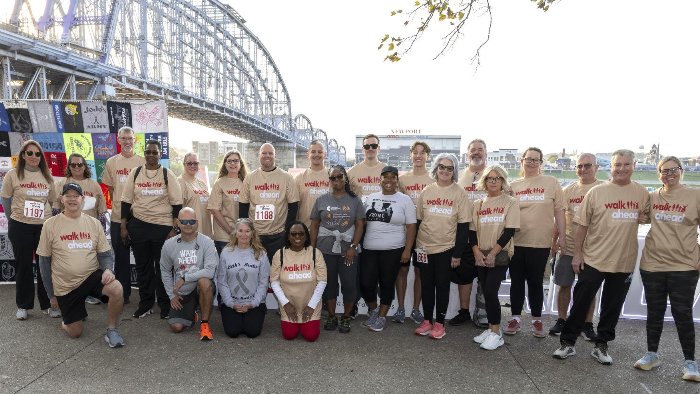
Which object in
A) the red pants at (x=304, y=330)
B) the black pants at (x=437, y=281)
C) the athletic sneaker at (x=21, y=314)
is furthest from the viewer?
the athletic sneaker at (x=21, y=314)

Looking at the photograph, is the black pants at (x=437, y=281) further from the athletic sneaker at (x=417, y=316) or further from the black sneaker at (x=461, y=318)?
the black sneaker at (x=461, y=318)

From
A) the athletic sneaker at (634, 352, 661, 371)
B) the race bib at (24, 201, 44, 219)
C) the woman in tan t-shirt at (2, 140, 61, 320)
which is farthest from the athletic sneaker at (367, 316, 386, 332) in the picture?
the race bib at (24, 201, 44, 219)

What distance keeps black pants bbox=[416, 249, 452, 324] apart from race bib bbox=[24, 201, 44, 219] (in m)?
4.03

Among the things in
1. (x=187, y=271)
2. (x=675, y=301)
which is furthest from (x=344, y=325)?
(x=675, y=301)

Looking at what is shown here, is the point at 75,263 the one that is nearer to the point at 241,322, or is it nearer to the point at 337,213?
the point at 241,322

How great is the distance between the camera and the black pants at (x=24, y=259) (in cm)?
473

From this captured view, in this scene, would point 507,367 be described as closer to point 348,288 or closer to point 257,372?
point 348,288

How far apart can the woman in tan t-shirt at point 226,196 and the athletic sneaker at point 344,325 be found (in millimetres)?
1584

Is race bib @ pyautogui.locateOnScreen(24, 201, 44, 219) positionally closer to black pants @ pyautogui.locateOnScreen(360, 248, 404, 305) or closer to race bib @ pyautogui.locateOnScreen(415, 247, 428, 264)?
black pants @ pyautogui.locateOnScreen(360, 248, 404, 305)

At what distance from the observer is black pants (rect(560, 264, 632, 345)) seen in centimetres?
379

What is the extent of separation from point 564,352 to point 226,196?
145 inches

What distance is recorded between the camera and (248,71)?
78.2m

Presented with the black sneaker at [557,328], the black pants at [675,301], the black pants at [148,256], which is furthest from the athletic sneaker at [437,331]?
the black pants at [148,256]

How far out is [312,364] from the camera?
146 inches
